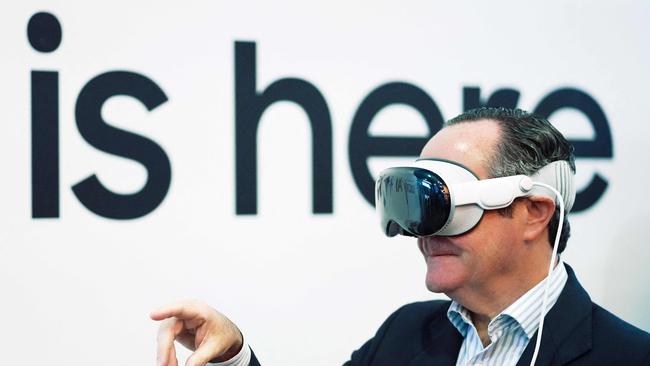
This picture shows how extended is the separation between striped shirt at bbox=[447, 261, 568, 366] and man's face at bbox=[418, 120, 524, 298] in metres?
0.08

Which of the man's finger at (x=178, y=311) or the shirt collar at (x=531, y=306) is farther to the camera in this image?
the shirt collar at (x=531, y=306)

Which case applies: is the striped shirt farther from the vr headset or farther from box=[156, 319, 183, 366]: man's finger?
box=[156, 319, 183, 366]: man's finger

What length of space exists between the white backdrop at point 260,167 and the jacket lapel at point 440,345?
0.61 metres

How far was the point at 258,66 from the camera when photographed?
231 cm

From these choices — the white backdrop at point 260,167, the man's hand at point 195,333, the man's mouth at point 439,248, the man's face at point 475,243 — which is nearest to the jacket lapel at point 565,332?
the man's face at point 475,243

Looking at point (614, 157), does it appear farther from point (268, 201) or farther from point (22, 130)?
point (22, 130)

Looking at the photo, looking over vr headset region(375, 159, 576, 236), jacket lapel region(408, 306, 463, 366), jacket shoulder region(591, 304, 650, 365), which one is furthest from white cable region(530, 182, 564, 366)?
jacket lapel region(408, 306, 463, 366)

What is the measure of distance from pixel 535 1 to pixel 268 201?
4.03 feet

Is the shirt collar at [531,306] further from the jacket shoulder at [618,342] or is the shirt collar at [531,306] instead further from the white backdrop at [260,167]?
the white backdrop at [260,167]

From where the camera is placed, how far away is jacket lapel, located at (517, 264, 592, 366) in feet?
5.10

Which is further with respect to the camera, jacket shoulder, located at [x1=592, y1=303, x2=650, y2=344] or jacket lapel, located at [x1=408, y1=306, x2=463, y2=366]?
jacket lapel, located at [x1=408, y1=306, x2=463, y2=366]

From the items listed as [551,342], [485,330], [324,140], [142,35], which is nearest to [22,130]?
[142,35]

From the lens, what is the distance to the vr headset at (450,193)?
1581mm

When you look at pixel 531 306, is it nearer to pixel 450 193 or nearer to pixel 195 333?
pixel 450 193
